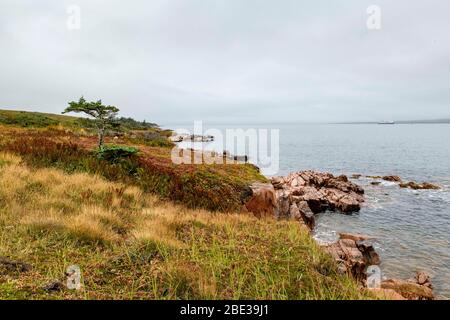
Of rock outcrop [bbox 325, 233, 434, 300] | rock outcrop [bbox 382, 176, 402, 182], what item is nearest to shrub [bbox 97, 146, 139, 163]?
rock outcrop [bbox 325, 233, 434, 300]

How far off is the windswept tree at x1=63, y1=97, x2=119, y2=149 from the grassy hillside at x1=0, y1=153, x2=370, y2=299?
4.07m

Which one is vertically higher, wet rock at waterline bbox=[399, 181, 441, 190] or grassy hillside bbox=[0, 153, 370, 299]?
grassy hillside bbox=[0, 153, 370, 299]

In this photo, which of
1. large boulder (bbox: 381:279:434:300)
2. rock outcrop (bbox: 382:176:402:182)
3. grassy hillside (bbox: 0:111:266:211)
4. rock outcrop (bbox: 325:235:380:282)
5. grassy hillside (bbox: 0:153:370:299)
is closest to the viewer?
grassy hillside (bbox: 0:153:370:299)

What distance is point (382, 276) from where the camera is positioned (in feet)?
39.5

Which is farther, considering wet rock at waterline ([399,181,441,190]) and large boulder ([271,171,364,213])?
wet rock at waterline ([399,181,441,190])

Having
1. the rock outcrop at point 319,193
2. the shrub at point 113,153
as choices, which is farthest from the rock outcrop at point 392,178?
the shrub at point 113,153

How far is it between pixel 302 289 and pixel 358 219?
64.8 feet

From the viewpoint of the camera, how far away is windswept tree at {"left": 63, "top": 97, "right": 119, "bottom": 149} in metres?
11.0

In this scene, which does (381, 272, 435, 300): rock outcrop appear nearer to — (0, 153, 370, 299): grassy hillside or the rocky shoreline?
the rocky shoreline

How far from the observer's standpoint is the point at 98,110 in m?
11.5

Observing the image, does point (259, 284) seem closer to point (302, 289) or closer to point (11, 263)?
point (302, 289)

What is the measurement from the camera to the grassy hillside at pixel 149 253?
3.74 metres

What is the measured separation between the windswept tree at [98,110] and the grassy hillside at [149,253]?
407cm

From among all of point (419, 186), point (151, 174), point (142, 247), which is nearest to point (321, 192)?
point (419, 186)
